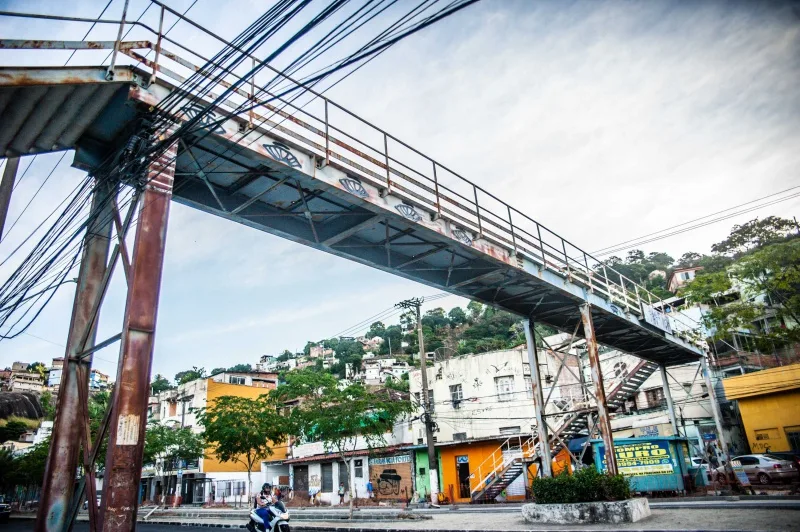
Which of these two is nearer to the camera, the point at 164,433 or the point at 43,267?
the point at 43,267

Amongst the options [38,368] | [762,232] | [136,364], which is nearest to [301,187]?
[136,364]

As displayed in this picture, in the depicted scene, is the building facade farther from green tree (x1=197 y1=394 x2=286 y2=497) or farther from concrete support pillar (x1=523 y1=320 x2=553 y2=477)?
concrete support pillar (x1=523 y1=320 x2=553 y2=477)

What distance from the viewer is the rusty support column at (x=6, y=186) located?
11.5 metres

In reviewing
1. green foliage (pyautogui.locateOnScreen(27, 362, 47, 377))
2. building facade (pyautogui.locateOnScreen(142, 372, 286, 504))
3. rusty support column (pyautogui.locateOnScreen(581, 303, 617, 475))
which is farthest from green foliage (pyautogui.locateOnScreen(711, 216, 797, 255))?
green foliage (pyautogui.locateOnScreen(27, 362, 47, 377))

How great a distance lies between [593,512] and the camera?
13.0m

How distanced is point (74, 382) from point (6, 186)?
6.37 meters

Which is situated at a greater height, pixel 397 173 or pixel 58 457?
pixel 397 173

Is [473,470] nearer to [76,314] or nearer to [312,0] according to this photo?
[76,314]

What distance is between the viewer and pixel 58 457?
7348 mm

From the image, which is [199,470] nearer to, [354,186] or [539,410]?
[539,410]

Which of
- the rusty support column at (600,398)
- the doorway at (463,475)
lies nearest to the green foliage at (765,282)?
the rusty support column at (600,398)

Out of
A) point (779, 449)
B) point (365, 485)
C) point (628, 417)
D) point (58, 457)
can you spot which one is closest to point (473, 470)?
point (365, 485)

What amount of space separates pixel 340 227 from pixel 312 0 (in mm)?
6881

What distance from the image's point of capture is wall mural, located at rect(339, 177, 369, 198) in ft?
→ 34.3
